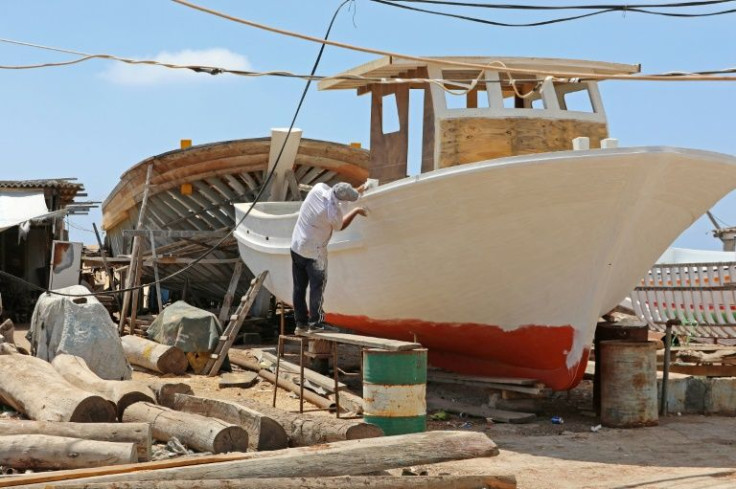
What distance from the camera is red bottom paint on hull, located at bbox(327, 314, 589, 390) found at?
895cm

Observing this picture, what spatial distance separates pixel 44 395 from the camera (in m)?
7.71

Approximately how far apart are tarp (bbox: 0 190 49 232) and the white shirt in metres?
10.7

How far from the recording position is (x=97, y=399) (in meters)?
7.28

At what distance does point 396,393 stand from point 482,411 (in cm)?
216

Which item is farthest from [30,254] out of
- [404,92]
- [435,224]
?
[435,224]

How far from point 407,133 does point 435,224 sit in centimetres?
193

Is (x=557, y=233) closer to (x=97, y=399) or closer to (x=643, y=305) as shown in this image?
(x=97, y=399)

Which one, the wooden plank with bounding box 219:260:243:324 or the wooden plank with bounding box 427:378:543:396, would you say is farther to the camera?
the wooden plank with bounding box 219:260:243:324

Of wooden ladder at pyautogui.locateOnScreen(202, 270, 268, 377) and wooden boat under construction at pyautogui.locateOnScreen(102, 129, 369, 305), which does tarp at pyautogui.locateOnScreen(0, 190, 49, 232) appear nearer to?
wooden boat under construction at pyautogui.locateOnScreen(102, 129, 369, 305)

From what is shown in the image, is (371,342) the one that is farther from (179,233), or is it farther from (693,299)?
(693,299)

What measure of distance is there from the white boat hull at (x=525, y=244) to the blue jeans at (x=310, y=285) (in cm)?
69

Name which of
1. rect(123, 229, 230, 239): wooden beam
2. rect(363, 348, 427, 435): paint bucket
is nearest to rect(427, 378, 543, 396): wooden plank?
rect(363, 348, 427, 435): paint bucket

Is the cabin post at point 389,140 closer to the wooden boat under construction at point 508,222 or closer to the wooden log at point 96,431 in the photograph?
the wooden boat under construction at point 508,222

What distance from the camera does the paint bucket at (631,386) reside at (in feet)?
28.7
